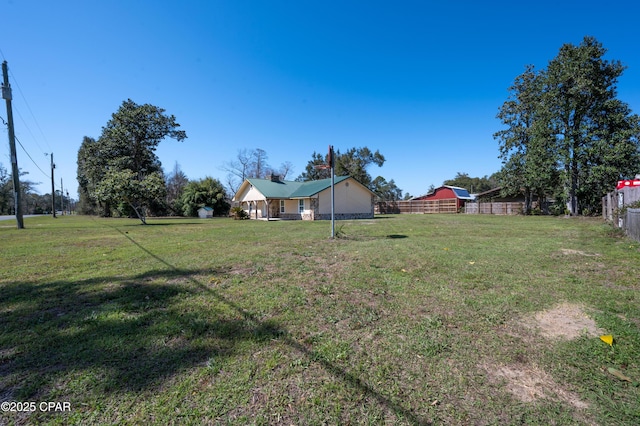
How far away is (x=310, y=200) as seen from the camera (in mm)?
25188

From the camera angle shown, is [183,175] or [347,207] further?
[183,175]

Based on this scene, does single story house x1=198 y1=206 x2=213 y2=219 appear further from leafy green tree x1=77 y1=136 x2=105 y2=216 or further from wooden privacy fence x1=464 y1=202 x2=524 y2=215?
wooden privacy fence x1=464 y1=202 x2=524 y2=215

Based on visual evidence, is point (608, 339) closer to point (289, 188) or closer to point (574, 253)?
point (574, 253)

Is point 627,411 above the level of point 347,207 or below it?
below

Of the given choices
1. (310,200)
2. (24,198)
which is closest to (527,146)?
(310,200)

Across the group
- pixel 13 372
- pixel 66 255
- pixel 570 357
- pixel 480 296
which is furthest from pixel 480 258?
pixel 66 255

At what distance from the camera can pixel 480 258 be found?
6246 mm

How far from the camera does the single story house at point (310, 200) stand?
83.0 feet

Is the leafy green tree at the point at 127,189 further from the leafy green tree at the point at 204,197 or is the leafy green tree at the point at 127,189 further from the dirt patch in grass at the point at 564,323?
the dirt patch in grass at the point at 564,323

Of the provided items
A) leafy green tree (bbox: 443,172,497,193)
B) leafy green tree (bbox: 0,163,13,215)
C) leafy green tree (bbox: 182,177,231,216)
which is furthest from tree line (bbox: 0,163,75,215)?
leafy green tree (bbox: 443,172,497,193)

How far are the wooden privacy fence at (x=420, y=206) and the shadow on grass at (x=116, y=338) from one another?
126ft

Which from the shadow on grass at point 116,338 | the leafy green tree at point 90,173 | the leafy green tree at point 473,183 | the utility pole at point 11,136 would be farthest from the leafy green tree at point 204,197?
the leafy green tree at point 473,183

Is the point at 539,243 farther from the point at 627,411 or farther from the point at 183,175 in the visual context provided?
the point at 183,175

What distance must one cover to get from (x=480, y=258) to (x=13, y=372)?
7.28 metres
